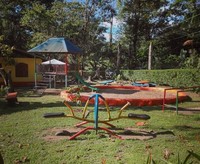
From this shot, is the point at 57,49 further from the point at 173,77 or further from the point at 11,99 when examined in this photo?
the point at 173,77

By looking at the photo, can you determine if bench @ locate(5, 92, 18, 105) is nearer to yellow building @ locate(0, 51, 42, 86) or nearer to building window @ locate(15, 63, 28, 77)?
yellow building @ locate(0, 51, 42, 86)

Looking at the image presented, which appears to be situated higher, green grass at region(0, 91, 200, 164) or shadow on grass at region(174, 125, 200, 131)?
shadow on grass at region(174, 125, 200, 131)

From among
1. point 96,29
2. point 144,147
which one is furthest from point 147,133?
point 96,29

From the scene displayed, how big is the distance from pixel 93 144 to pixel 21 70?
62.1ft

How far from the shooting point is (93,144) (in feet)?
20.4

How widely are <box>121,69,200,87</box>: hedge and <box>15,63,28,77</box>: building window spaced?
11.1 meters

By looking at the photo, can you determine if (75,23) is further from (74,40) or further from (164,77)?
(164,77)

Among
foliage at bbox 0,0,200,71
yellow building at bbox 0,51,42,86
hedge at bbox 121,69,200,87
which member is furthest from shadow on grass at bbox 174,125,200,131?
foliage at bbox 0,0,200,71

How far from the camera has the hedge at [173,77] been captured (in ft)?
58.4

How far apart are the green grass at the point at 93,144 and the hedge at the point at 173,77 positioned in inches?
365

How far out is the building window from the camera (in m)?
23.3

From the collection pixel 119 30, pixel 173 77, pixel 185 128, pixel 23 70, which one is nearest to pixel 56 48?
pixel 23 70

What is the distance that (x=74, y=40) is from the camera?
33.4 meters

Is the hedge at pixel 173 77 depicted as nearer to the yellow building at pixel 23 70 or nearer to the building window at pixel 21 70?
the yellow building at pixel 23 70
